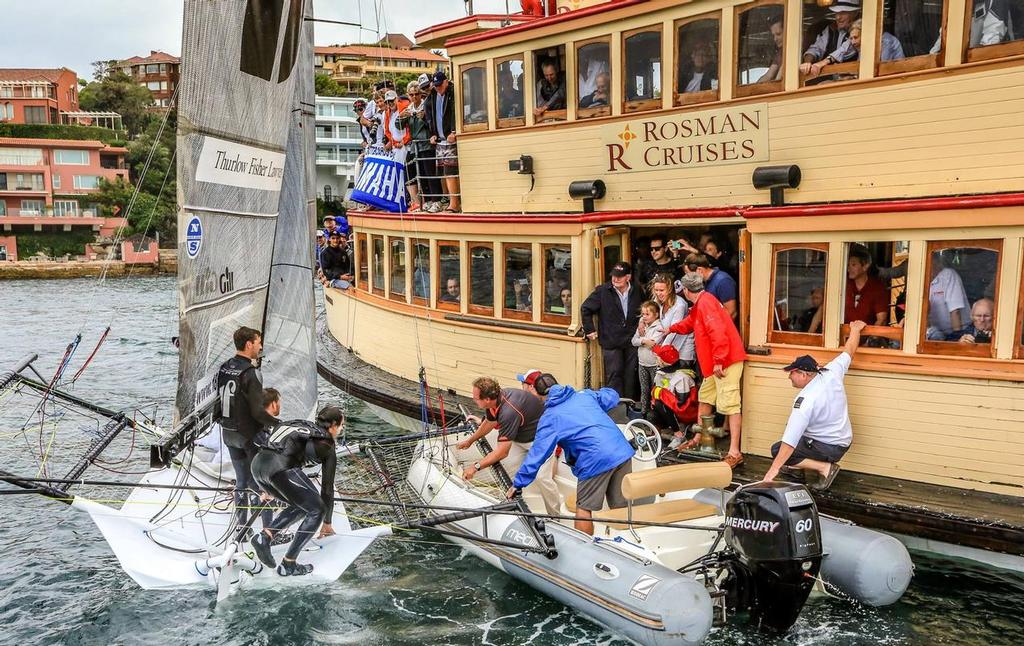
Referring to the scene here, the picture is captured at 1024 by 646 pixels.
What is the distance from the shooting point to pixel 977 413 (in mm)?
7637

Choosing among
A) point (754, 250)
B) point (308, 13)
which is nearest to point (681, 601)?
point (754, 250)

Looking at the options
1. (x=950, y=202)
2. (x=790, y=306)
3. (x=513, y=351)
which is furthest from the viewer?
(x=513, y=351)

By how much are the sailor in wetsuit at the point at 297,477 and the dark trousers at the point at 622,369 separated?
3559 mm

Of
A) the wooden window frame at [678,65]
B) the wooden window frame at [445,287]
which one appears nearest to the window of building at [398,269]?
the wooden window frame at [445,287]

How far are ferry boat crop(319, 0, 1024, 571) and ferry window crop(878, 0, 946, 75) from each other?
0.02m

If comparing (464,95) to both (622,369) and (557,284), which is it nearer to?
(557,284)

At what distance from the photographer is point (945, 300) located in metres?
7.87

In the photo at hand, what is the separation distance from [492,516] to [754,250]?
3.53m

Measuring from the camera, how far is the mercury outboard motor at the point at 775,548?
655 cm

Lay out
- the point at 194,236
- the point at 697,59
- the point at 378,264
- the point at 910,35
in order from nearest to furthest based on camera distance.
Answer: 1. the point at 194,236
2. the point at 910,35
3. the point at 697,59
4. the point at 378,264

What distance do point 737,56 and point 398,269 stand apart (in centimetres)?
598

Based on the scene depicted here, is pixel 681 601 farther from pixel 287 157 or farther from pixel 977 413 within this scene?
pixel 287 157

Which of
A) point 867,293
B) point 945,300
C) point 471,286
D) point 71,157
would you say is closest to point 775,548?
point 945,300

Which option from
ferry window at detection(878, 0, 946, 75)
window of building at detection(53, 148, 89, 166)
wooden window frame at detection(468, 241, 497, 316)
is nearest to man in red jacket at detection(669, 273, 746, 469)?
ferry window at detection(878, 0, 946, 75)
